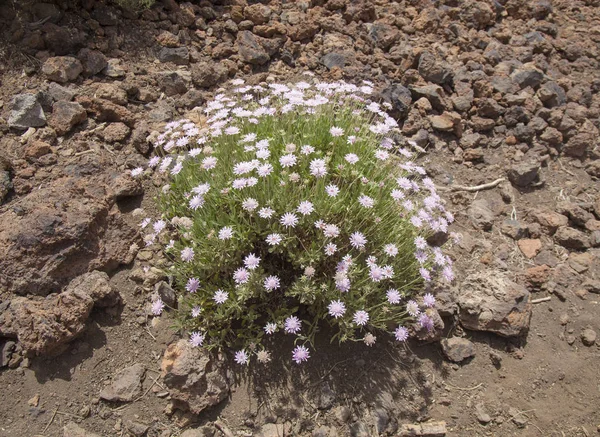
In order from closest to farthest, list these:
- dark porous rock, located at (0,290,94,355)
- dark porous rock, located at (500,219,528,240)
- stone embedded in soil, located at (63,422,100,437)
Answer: stone embedded in soil, located at (63,422,100,437), dark porous rock, located at (0,290,94,355), dark porous rock, located at (500,219,528,240)

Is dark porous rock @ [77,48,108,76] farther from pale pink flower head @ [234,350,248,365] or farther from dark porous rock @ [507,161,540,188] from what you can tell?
dark porous rock @ [507,161,540,188]

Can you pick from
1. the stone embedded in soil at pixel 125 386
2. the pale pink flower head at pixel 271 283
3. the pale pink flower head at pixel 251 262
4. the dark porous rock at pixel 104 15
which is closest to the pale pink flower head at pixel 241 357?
the pale pink flower head at pixel 271 283

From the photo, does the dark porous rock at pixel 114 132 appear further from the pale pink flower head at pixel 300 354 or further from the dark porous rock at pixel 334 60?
the pale pink flower head at pixel 300 354

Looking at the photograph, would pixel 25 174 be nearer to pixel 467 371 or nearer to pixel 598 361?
pixel 467 371

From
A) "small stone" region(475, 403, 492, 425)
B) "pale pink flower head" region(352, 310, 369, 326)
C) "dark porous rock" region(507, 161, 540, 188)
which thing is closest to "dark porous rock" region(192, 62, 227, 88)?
"pale pink flower head" region(352, 310, 369, 326)

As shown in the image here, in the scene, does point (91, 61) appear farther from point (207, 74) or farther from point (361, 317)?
point (361, 317)

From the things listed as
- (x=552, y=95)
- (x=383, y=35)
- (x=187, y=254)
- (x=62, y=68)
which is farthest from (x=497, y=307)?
(x=62, y=68)
